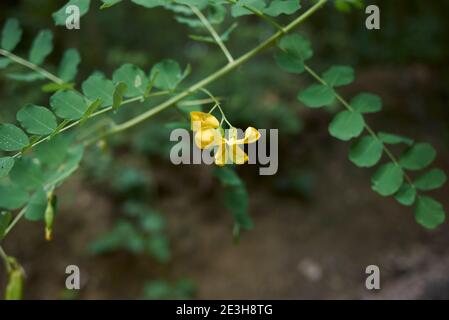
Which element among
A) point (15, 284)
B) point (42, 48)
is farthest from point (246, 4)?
point (15, 284)

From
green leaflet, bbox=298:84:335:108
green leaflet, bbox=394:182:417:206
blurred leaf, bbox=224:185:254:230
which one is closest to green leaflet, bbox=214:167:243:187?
blurred leaf, bbox=224:185:254:230

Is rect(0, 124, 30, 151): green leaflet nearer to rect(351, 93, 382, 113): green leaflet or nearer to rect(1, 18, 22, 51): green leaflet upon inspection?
rect(1, 18, 22, 51): green leaflet

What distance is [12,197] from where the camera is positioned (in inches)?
38.2

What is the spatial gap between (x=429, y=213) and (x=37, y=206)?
2.93 feet

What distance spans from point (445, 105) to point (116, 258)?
277 centimetres

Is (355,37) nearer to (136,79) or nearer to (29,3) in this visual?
(29,3)

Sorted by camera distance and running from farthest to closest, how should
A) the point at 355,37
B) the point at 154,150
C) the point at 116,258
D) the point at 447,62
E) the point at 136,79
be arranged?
the point at 355,37, the point at 447,62, the point at 154,150, the point at 116,258, the point at 136,79

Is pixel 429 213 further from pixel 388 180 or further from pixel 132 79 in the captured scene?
pixel 132 79

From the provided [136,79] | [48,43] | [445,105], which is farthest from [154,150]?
[445,105]

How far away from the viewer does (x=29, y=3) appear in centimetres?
299

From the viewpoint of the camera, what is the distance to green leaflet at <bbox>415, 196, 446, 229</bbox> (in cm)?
94

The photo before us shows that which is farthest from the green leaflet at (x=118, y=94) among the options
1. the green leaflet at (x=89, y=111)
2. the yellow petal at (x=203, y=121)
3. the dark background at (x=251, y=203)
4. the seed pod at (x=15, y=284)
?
the dark background at (x=251, y=203)

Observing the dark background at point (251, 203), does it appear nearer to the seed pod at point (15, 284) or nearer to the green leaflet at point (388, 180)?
the green leaflet at point (388, 180)

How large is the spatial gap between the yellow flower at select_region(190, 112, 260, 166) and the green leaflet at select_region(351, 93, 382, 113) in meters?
0.38
